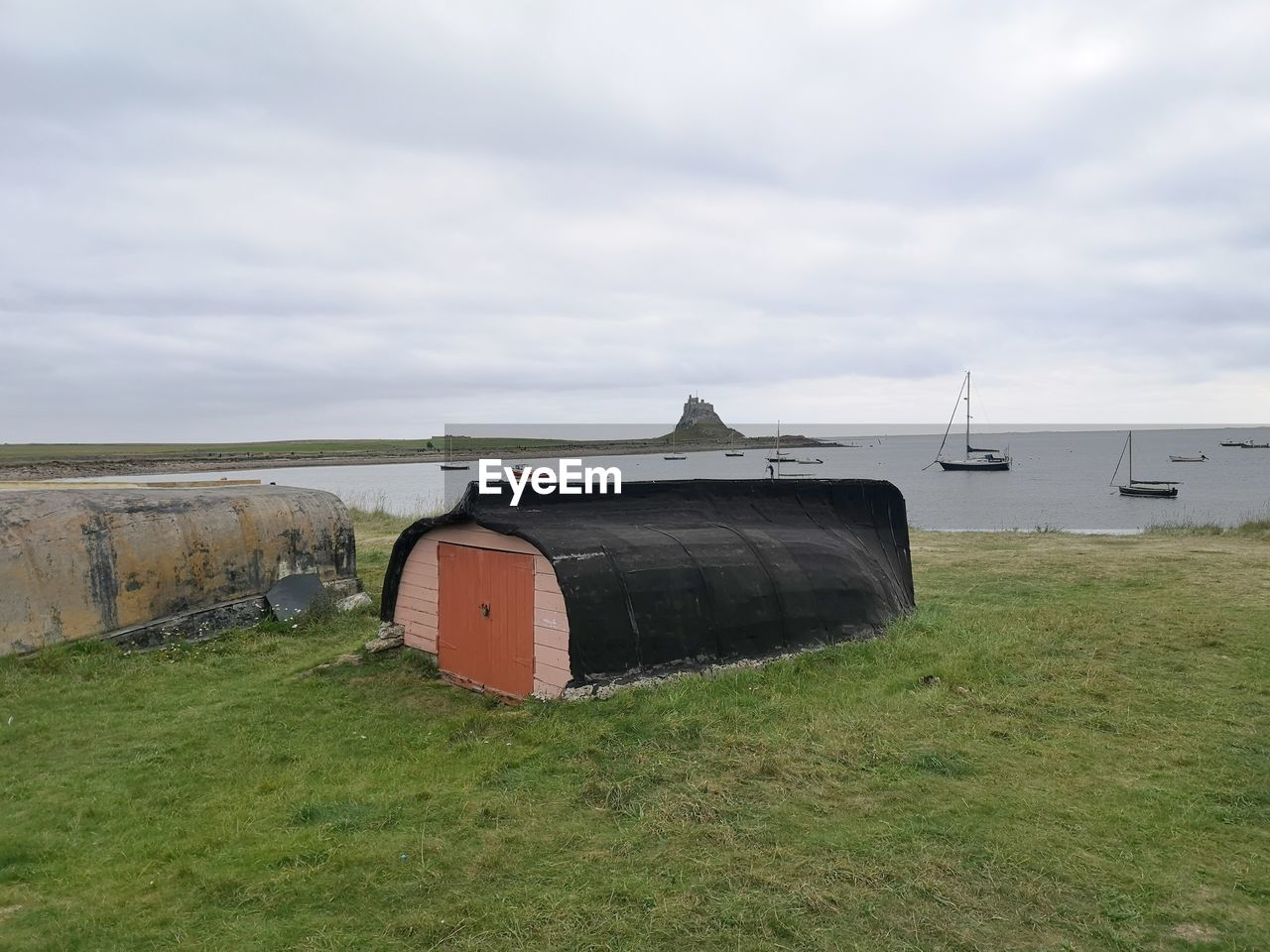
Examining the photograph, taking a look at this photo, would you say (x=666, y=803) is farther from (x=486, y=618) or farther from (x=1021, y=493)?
(x=1021, y=493)

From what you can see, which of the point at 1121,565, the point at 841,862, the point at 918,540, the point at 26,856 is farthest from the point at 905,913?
the point at 918,540

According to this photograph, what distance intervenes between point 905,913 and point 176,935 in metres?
4.89

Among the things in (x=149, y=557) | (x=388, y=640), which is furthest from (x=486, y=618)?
(x=149, y=557)

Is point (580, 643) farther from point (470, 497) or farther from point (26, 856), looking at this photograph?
point (26, 856)

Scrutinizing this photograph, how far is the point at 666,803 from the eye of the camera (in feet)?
25.5

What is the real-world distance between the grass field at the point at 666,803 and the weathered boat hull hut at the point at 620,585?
606 mm

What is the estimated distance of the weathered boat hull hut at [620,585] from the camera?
1127 cm

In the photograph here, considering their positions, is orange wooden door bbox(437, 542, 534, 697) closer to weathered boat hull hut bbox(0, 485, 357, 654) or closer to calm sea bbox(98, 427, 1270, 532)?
weathered boat hull hut bbox(0, 485, 357, 654)

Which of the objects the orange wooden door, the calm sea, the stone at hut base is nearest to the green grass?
the calm sea

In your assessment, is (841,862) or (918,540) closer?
(841,862)

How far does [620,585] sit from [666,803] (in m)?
4.03

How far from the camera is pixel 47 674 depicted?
41.4ft

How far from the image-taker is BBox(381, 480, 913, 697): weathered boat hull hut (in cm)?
1127

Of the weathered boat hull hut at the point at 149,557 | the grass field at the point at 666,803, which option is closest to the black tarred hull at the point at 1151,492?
the grass field at the point at 666,803
